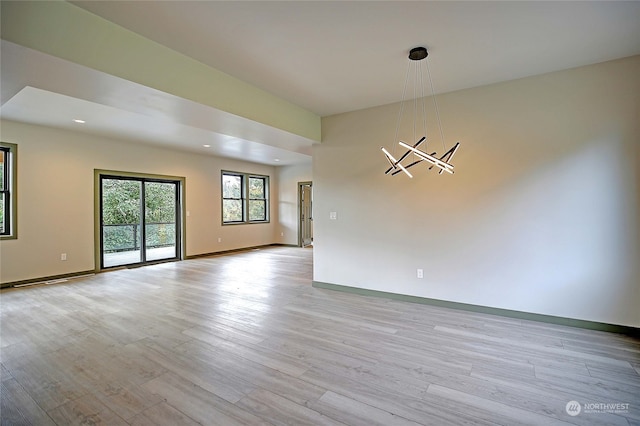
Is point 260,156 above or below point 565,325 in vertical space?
above

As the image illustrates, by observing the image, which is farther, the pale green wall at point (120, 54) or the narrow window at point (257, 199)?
the narrow window at point (257, 199)

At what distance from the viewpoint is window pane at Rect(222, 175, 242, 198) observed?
9.20 m

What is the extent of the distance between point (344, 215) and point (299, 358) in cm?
251

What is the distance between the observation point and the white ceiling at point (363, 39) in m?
2.26

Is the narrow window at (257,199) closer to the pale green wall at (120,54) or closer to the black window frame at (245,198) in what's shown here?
the black window frame at (245,198)

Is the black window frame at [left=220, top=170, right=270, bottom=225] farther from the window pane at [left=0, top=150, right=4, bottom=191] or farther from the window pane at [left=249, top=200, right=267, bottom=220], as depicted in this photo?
the window pane at [left=0, top=150, right=4, bottom=191]

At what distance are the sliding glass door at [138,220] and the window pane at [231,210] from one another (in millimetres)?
1514

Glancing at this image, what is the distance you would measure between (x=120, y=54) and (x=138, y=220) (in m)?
5.39

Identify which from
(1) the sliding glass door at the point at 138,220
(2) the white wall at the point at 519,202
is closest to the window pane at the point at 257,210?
(1) the sliding glass door at the point at 138,220

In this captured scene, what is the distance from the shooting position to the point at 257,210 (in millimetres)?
10391

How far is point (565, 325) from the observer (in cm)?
336

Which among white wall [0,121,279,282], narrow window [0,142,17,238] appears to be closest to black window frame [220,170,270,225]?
white wall [0,121,279,282]

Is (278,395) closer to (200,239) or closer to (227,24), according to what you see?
(227,24)

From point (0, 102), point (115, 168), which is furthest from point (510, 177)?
point (115, 168)
